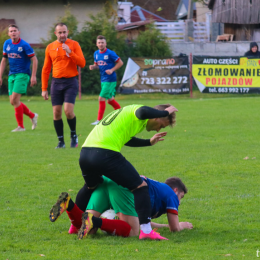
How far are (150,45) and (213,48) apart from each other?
4131 millimetres

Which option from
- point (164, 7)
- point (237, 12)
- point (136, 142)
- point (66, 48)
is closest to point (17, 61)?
point (66, 48)

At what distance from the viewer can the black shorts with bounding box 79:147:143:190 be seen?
13.2 ft

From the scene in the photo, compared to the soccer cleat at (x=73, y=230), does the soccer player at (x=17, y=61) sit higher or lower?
higher

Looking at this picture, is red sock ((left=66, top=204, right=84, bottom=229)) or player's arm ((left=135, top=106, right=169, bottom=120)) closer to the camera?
player's arm ((left=135, top=106, right=169, bottom=120))

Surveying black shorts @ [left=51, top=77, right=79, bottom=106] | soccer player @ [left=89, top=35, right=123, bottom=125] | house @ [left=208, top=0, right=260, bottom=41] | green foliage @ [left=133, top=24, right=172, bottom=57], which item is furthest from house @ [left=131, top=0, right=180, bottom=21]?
black shorts @ [left=51, top=77, right=79, bottom=106]

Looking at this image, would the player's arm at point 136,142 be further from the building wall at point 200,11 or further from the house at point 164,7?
the house at point 164,7

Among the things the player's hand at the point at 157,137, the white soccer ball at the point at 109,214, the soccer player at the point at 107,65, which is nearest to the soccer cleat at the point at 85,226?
the white soccer ball at the point at 109,214

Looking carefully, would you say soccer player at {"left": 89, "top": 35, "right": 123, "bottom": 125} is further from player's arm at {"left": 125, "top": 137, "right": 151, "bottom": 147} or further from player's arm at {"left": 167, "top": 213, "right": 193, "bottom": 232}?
player's arm at {"left": 167, "top": 213, "right": 193, "bottom": 232}

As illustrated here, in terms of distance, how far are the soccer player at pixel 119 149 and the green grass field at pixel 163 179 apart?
359mm

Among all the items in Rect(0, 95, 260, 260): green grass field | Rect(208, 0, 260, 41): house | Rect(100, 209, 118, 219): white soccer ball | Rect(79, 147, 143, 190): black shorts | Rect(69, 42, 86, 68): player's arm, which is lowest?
Rect(0, 95, 260, 260): green grass field

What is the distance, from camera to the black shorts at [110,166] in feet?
13.2

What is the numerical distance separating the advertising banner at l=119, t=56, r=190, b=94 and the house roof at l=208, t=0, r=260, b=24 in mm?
14261

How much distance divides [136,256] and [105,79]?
32.4ft

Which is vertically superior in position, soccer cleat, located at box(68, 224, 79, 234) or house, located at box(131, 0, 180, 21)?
house, located at box(131, 0, 180, 21)
